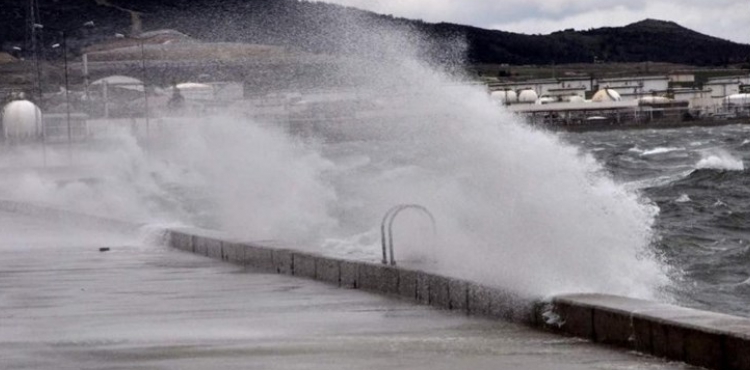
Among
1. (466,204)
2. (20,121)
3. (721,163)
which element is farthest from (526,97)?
(466,204)

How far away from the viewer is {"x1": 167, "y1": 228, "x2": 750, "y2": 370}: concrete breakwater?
29.5 ft

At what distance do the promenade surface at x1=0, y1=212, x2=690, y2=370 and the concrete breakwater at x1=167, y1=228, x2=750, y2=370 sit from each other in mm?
116

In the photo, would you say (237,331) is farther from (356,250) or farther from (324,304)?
(356,250)

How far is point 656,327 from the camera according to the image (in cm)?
962

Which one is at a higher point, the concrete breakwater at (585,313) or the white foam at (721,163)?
the concrete breakwater at (585,313)

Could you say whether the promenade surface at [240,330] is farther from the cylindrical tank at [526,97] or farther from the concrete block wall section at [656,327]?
the cylindrical tank at [526,97]

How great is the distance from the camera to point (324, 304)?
1338cm

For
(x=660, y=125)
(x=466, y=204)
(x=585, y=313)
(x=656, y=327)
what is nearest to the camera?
(x=656, y=327)

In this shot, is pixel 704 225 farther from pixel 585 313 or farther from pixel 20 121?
pixel 20 121

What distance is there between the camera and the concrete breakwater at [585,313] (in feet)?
29.5

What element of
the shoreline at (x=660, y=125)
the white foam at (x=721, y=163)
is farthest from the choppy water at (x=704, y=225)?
the shoreline at (x=660, y=125)

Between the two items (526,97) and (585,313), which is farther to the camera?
(526,97)

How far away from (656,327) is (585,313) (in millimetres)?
976

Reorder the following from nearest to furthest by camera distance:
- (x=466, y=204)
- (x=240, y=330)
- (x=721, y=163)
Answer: (x=240, y=330) < (x=466, y=204) < (x=721, y=163)
